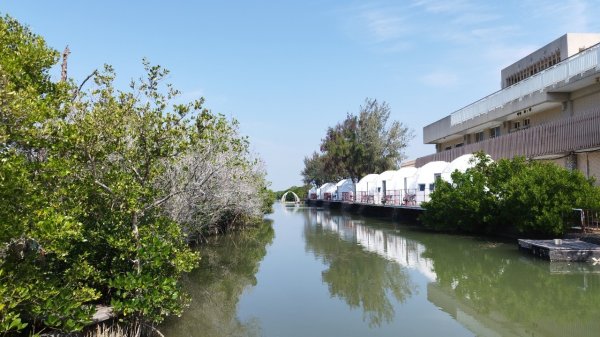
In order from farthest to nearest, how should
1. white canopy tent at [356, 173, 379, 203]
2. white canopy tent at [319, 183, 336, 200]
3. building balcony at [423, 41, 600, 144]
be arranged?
white canopy tent at [319, 183, 336, 200] → white canopy tent at [356, 173, 379, 203] → building balcony at [423, 41, 600, 144]

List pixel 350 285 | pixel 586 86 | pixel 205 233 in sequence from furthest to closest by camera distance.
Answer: pixel 205 233, pixel 586 86, pixel 350 285

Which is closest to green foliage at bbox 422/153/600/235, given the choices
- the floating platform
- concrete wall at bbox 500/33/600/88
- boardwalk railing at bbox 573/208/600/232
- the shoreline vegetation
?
boardwalk railing at bbox 573/208/600/232

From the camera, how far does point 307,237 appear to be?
27.7 m

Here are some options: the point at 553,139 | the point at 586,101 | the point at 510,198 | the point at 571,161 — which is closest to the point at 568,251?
the point at 510,198


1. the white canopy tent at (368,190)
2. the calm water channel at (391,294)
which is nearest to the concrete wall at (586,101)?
the calm water channel at (391,294)

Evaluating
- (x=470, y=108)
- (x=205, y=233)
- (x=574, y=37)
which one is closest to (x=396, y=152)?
(x=470, y=108)

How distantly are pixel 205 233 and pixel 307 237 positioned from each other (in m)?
5.52

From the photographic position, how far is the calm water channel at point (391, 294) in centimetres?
962

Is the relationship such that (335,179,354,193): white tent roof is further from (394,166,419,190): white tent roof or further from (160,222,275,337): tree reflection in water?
(160,222,275,337): tree reflection in water

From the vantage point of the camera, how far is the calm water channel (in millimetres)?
9617

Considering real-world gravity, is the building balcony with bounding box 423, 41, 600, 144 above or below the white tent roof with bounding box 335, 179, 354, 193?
above

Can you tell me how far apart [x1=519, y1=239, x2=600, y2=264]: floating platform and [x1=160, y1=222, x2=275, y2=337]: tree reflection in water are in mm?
9177

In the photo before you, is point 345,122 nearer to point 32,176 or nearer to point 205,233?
point 205,233

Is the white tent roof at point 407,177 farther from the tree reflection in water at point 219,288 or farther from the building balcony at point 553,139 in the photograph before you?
the tree reflection in water at point 219,288
